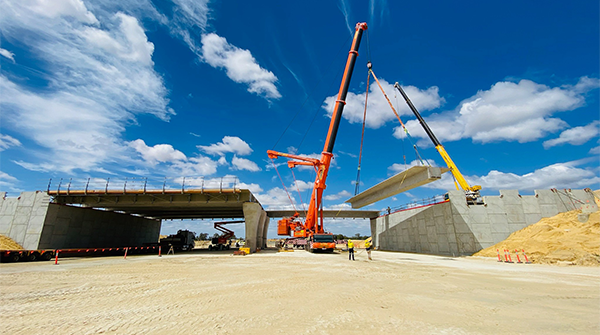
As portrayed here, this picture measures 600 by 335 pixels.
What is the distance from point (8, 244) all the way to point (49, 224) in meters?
3.58

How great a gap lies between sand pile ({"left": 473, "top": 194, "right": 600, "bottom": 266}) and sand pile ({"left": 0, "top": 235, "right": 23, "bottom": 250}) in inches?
1907

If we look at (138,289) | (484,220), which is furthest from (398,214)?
(138,289)

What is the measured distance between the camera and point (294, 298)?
7613 millimetres

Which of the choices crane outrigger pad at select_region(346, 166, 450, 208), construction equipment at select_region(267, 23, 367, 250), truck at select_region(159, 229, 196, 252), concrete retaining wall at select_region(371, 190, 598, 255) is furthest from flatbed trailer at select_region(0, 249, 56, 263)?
concrete retaining wall at select_region(371, 190, 598, 255)

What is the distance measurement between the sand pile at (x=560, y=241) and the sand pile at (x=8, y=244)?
48.4m

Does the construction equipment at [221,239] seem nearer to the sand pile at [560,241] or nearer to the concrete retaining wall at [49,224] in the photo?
the concrete retaining wall at [49,224]

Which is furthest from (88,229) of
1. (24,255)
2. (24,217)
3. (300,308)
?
(300,308)

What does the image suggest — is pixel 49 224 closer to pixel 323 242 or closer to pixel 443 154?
pixel 323 242

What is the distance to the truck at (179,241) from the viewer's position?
41197 millimetres

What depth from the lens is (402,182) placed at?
104 ft

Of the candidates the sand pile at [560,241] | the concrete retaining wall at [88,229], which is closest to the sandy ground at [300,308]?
the sand pile at [560,241]

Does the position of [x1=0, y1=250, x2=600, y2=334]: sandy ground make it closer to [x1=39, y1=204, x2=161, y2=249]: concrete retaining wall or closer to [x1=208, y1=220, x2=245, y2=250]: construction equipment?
[x1=39, y1=204, x2=161, y2=249]: concrete retaining wall

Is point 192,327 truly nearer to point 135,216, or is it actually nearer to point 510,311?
point 510,311

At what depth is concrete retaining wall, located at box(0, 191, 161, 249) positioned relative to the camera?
94.6 ft
